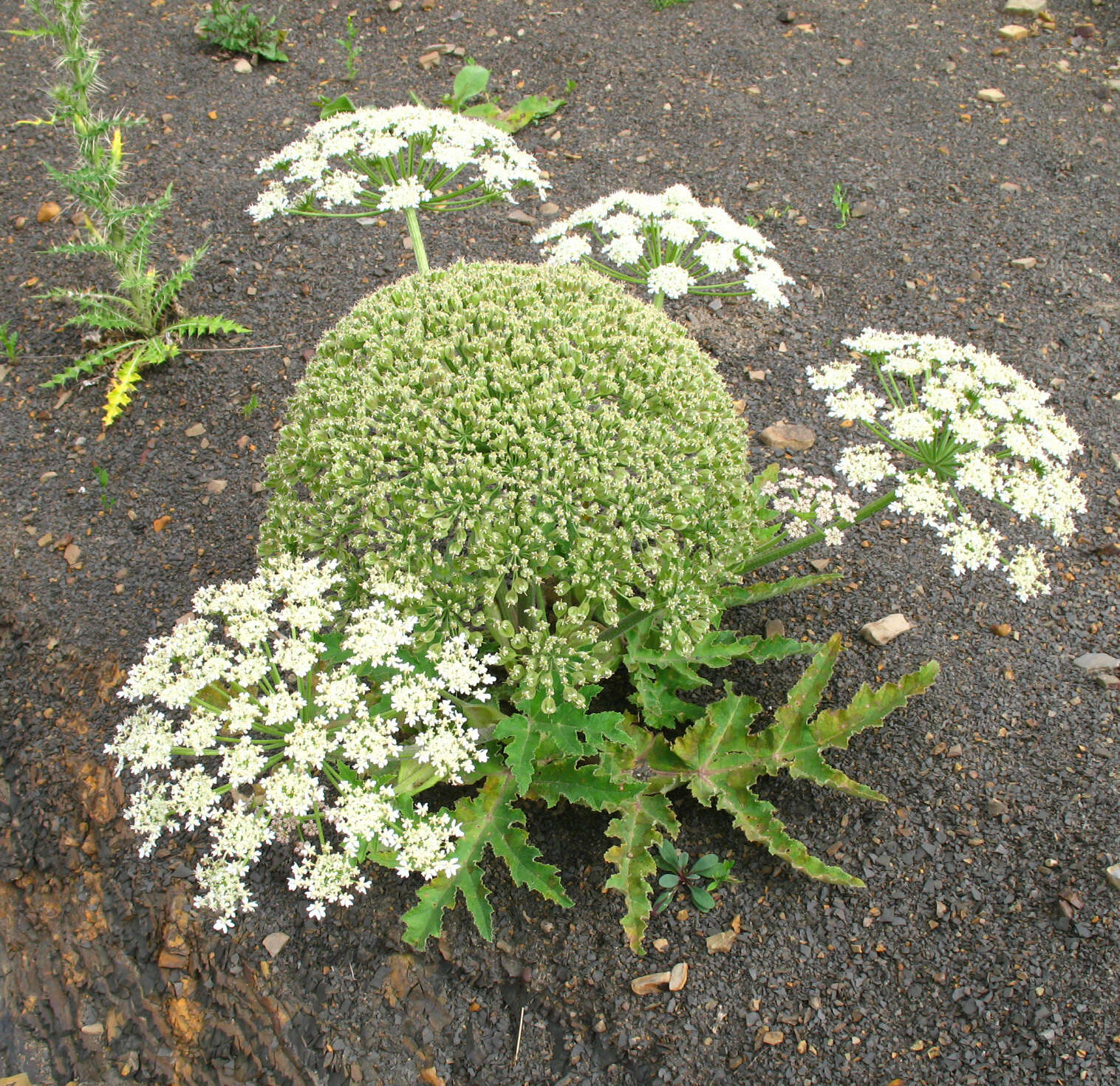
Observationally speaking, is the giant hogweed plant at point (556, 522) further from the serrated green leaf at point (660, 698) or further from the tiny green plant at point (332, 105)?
the tiny green plant at point (332, 105)

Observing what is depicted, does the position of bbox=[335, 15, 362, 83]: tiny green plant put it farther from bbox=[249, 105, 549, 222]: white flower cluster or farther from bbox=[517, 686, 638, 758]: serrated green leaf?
bbox=[517, 686, 638, 758]: serrated green leaf

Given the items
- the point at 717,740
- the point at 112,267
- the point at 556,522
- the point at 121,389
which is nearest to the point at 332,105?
the point at 112,267

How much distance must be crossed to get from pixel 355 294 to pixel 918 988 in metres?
5.27

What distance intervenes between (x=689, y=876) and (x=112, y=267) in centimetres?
566

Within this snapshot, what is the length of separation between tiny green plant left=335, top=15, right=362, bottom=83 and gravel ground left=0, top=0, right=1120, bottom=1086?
0.13 m

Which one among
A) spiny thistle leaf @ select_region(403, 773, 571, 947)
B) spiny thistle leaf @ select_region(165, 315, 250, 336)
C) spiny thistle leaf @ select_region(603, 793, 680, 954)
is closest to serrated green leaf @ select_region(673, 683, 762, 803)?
spiny thistle leaf @ select_region(603, 793, 680, 954)

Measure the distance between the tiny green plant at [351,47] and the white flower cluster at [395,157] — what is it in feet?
13.8

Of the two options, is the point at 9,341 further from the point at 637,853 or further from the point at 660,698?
the point at 637,853

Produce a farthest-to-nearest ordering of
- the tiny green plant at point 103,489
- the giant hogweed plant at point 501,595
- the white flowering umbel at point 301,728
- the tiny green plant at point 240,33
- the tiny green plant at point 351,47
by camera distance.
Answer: the tiny green plant at point 240,33, the tiny green plant at point 351,47, the tiny green plant at point 103,489, the giant hogweed plant at point 501,595, the white flowering umbel at point 301,728

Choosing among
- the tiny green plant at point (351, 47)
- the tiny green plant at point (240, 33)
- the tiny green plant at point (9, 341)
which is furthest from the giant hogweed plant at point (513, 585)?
the tiny green plant at point (240, 33)

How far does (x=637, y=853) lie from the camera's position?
3506 millimetres

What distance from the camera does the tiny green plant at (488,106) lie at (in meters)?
7.52

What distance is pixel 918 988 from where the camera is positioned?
134 inches

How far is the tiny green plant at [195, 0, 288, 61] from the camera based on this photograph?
26.6ft
